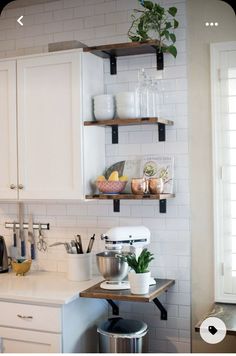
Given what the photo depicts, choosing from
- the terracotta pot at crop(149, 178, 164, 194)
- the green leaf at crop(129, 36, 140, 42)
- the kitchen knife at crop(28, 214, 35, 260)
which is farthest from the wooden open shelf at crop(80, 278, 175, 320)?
the green leaf at crop(129, 36, 140, 42)

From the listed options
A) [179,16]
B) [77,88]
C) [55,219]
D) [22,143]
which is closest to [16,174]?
[22,143]

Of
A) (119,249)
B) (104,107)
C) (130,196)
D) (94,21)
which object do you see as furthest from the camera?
(94,21)

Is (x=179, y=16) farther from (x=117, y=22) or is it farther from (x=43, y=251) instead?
(x=43, y=251)

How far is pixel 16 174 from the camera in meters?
3.59

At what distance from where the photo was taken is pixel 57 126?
3.45m

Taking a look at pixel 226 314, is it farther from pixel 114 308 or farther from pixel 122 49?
pixel 122 49

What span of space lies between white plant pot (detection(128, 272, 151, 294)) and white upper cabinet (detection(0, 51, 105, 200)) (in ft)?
2.11

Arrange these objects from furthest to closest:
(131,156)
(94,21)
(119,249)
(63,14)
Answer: (63,14) < (94,21) < (131,156) < (119,249)

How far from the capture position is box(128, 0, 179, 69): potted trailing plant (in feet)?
10.9

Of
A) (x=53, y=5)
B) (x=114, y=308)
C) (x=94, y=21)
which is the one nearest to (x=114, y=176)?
(x=114, y=308)

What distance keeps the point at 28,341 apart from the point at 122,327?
1.89 ft

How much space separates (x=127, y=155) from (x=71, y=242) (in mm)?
703

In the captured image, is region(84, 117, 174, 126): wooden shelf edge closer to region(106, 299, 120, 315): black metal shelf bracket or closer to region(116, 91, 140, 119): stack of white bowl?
region(116, 91, 140, 119): stack of white bowl

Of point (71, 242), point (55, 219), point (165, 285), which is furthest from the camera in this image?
point (55, 219)
